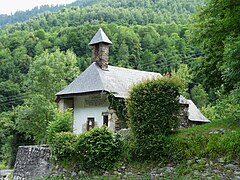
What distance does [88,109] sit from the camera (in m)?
21.8

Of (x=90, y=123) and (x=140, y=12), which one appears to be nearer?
(x=90, y=123)

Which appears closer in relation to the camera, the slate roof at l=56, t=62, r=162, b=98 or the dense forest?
the dense forest

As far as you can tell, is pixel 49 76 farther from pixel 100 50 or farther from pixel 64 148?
pixel 64 148

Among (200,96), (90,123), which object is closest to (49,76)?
(90,123)

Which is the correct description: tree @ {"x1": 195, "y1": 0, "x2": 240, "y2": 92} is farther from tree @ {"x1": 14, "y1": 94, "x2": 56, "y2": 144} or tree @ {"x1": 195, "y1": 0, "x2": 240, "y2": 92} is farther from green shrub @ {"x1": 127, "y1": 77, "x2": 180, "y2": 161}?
tree @ {"x1": 14, "y1": 94, "x2": 56, "y2": 144}

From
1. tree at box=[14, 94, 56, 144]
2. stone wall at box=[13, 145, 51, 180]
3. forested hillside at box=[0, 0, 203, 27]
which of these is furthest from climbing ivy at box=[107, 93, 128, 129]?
forested hillside at box=[0, 0, 203, 27]

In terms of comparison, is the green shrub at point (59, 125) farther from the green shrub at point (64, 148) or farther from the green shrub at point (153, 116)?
the green shrub at point (153, 116)

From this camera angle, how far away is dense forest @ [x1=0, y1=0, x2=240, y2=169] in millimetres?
13953

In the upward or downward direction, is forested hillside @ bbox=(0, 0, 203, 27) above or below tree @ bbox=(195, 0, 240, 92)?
above

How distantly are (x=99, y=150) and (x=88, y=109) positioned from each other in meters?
8.53

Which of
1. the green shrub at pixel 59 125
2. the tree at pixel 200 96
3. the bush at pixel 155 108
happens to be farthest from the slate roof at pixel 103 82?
the tree at pixel 200 96

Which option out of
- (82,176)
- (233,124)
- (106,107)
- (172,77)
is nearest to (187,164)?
(233,124)

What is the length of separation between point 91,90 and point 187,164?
10338mm

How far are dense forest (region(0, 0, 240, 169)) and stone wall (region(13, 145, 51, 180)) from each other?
653 cm
